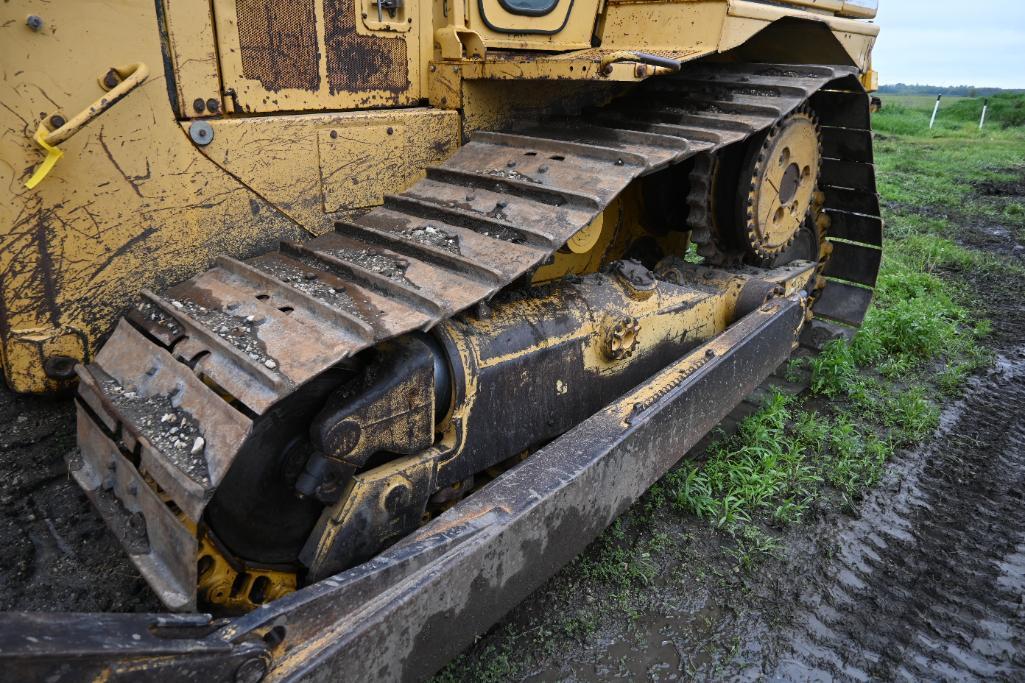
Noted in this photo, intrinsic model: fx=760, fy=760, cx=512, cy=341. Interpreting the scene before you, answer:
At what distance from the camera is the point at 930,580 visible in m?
2.61

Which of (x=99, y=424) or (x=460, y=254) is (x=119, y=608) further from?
(x=460, y=254)

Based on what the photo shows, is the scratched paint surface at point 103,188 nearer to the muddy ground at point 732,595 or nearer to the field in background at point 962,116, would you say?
the muddy ground at point 732,595

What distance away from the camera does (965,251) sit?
6859 millimetres

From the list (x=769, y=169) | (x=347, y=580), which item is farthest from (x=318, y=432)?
(x=769, y=169)

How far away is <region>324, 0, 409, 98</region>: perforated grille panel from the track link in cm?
36

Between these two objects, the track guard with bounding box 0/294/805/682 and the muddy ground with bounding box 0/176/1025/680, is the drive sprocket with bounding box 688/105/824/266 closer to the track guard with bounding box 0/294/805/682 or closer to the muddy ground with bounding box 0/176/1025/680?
the track guard with bounding box 0/294/805/682

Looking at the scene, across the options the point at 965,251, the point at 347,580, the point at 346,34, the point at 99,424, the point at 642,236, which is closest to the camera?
the point at 347,580

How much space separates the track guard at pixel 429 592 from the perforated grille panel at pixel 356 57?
1.41 m

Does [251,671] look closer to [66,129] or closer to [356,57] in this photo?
[66,129]

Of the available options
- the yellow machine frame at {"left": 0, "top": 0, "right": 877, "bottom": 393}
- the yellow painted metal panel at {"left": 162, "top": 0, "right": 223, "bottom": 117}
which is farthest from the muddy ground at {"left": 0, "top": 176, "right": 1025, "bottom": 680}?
the yellow painted metal panel at {"left": 162, "top": 0, "right": 223, "bottom": 117}

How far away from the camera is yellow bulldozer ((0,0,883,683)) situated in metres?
1.73

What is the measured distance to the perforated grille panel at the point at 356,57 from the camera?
252 centimetres

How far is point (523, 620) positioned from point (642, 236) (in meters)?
2.30

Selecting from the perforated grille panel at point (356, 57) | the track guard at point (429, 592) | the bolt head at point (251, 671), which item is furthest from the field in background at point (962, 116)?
the bolt head at point (251, 671)
